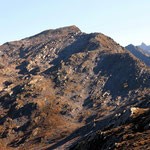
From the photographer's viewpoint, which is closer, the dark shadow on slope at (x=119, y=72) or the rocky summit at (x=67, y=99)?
the rocky summit at (x=67, y=99)

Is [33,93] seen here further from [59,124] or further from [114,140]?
[114,140]

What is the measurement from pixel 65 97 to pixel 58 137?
161ft

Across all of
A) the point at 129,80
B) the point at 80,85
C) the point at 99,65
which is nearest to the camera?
the point at 129,80

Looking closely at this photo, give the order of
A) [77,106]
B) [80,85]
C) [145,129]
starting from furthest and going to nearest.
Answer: [80,85] < [77,106] < [145,129]

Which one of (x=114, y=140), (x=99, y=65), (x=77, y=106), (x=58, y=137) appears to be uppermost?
(x=99, y=65)

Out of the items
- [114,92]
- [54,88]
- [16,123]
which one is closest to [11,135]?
[16,123]

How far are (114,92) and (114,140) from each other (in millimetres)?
126719

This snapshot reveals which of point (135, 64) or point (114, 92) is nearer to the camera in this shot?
point (114, 92)

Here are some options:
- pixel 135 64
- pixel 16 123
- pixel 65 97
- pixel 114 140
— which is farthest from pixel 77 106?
pixel 114 140

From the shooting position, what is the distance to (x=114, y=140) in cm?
3253

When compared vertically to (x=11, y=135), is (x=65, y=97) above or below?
above

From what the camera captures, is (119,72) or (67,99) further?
(119,72)

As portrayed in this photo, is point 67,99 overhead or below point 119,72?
below

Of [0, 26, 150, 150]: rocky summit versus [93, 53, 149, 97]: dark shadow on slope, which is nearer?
[0, 26, 150, 150]: rocky summit
